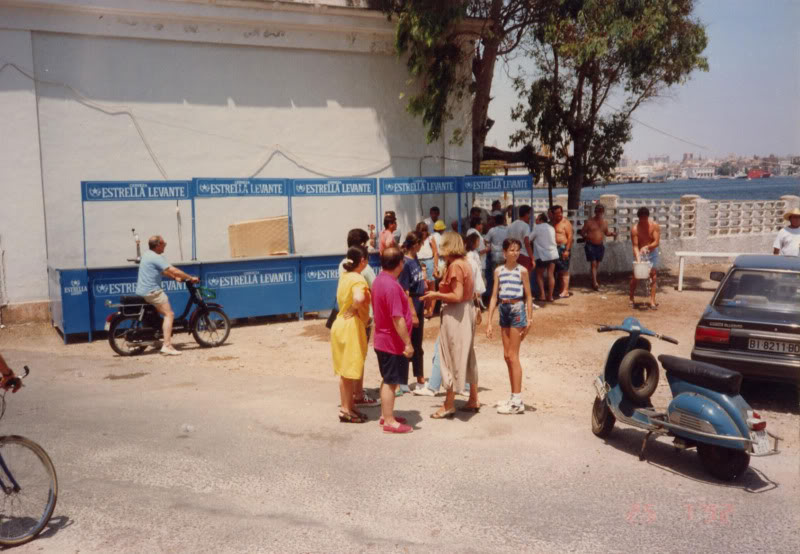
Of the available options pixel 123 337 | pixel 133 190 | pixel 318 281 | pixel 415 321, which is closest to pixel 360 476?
pixel 415 321

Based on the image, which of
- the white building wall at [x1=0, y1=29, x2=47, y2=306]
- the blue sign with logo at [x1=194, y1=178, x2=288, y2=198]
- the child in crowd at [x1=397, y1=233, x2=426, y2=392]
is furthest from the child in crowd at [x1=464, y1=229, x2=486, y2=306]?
the white building wall at [x1=0, y1=29, x2=47, y2=306]

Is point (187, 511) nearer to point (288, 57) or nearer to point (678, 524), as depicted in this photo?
point (678, 524)

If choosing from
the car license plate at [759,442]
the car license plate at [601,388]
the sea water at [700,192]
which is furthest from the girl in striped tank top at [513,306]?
the sea water at [700,192]

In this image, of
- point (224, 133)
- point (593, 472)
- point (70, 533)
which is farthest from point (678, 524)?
point (224, 133)

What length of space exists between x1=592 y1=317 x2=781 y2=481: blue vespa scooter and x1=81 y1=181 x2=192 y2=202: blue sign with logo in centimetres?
803

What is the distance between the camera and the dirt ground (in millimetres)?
8219

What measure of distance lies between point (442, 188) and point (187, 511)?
998 centimetres

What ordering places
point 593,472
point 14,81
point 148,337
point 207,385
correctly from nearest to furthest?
point 593,472, point 207,385, point 148,337, point 14,81

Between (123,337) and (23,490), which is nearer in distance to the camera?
(23,490)

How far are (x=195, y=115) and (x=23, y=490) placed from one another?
10477 millimetres

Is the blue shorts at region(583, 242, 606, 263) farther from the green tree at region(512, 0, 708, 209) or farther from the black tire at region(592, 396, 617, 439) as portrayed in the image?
the black tire at region(592, 396, 617, 439)

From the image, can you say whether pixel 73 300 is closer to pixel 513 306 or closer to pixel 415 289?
pixel 415 289

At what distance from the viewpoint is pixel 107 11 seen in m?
12.9

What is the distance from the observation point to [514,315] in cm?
722
